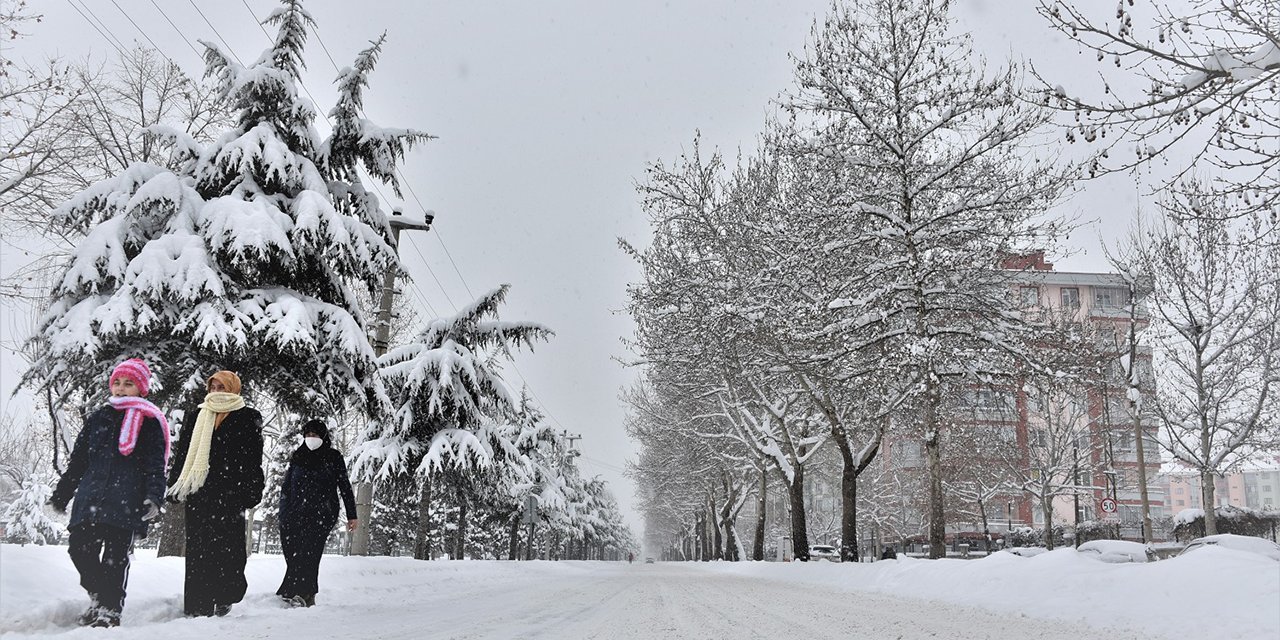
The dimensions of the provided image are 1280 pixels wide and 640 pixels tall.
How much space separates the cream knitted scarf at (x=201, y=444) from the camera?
5938 mm

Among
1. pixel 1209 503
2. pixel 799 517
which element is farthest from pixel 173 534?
pixel 1209 503

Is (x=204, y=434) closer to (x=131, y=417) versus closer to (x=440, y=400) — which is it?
(x=131, y=417)

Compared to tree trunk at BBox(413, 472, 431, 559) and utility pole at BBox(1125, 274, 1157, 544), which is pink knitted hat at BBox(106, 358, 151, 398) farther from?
utility pole at BBox(1125, 274, 1157, 544)

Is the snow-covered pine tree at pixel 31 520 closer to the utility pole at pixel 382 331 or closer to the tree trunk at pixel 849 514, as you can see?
the utility pole at pixel 382 331

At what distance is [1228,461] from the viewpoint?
2545cm

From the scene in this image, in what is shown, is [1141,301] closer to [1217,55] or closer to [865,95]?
[865,95]

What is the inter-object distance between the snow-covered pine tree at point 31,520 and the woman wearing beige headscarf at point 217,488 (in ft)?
138

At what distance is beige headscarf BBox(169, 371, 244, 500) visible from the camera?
19.5 ft

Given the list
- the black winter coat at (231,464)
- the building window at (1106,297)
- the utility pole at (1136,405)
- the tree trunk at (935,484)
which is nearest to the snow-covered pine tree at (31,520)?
the black winter coat at (231,464)

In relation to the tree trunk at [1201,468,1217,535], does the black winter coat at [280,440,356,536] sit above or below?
above

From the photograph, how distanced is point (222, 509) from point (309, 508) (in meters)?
1.22

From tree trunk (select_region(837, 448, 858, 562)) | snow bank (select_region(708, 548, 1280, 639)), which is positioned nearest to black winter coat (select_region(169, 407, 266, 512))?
snow bank (select_region(708, 548, 1280, 639))

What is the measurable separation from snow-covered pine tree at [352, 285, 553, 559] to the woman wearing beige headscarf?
1107cm

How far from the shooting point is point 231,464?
20.3 feet
